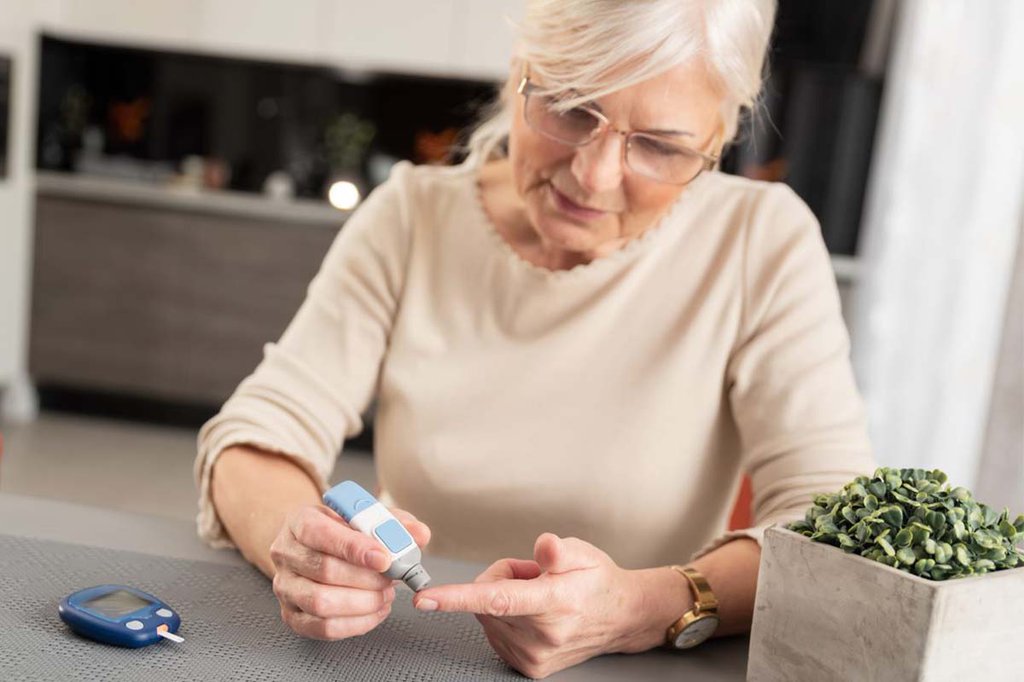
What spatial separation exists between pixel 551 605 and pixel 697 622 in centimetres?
17

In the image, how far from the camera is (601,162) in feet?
3.71

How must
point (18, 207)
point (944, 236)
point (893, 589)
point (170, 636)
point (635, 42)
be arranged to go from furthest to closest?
point (18, 207) → point (944, 236) → point (635, 42) → point (170, 636) → point (893, 589)

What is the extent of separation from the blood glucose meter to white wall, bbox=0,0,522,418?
12.0ft

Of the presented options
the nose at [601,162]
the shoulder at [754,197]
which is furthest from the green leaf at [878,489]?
the shoulder at [754,197]

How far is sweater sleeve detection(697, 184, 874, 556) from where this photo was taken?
1136 mm

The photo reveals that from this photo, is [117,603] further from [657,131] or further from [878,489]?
[657,131]

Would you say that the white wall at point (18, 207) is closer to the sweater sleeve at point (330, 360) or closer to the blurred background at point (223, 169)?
the blurred background at point (223, 169)

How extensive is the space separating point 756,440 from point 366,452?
3258 mm

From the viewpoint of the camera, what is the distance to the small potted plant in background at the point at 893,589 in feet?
2.23

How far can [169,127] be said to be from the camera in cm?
471

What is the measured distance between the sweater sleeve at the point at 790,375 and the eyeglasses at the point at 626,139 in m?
0.18

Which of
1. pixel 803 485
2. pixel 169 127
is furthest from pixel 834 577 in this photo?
pixel 169 127

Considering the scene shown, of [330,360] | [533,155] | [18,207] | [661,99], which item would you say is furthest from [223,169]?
[661,99]

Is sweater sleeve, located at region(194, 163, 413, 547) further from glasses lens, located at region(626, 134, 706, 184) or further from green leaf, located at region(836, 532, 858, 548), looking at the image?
green leaf, located at region(836, 532, 858, 548)
